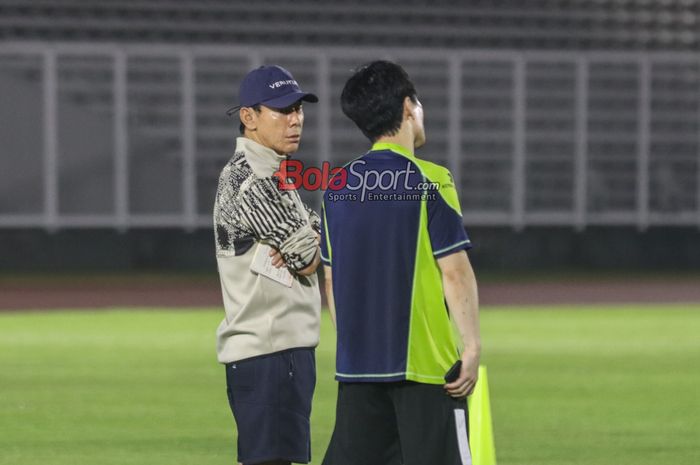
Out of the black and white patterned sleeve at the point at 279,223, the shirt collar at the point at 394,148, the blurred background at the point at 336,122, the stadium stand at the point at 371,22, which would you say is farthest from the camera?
the stadium stand at the point at 371,22

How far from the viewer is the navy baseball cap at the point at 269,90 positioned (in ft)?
16.0

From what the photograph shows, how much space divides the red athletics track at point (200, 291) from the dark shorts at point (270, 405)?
13.1 metres

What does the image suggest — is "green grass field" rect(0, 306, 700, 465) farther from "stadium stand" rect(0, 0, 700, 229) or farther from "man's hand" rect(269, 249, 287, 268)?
"stadium stand" rect(0, 0, 700, 229)

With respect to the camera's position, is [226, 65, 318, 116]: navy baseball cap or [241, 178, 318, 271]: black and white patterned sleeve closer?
→ [241, 178, 318, 271]: black and white patterned sleeve

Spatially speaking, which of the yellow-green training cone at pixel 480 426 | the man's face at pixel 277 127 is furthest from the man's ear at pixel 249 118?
the yellow-green training cone at pixel 480 426

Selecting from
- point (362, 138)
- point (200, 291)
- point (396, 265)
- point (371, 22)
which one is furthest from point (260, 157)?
point (371, 22)

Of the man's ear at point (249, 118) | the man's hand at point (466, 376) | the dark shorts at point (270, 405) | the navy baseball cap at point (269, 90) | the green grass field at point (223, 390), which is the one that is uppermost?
the navy baseball cap at point (269, 90)

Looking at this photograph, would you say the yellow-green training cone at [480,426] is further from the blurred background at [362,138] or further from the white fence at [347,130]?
the white fence at [347,130]

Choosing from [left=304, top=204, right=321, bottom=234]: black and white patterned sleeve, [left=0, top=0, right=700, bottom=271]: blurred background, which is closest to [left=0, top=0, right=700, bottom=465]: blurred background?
[left=0, top=0, right=700, bottom=271]: blurred background

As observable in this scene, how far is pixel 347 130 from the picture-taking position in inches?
993

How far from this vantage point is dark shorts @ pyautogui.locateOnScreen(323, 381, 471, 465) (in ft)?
13.4

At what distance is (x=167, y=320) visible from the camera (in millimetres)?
16141

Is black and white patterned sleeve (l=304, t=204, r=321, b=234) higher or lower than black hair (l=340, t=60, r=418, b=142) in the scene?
lower

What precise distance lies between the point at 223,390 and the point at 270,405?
5595 millimetres
